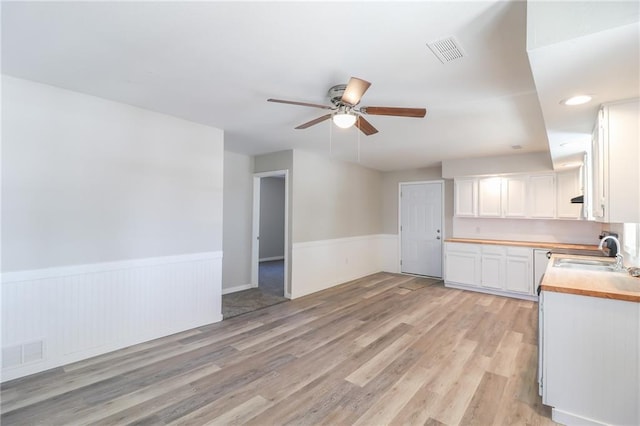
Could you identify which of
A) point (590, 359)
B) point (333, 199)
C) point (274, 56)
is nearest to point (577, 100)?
point (590, 359)

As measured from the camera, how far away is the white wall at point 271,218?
29.0 feet

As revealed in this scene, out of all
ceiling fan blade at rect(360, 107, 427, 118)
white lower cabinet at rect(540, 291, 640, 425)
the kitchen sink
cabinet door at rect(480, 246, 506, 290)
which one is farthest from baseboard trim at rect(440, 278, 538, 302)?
ceiling fan blade at rect(360, 107, 427, 118)

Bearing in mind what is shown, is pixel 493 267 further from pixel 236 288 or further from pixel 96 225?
pixel 96 225

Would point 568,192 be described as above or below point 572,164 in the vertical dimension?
below

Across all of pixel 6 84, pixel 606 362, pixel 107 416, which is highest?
pixel 6 84

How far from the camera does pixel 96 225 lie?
9.59 feet

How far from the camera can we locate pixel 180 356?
2.93 m

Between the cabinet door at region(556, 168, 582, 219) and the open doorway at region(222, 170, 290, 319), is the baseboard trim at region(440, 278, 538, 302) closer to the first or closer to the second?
the cabinet door at region(556, 168, 582, 219)

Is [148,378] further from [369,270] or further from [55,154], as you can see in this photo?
[369,270]

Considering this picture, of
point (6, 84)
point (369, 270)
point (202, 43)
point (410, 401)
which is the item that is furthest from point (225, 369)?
point (369, 270)

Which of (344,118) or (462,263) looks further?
(462,263)

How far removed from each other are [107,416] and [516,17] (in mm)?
3595

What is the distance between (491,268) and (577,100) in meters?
3.90

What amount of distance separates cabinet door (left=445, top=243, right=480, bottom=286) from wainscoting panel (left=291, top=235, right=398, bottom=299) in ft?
4.92
